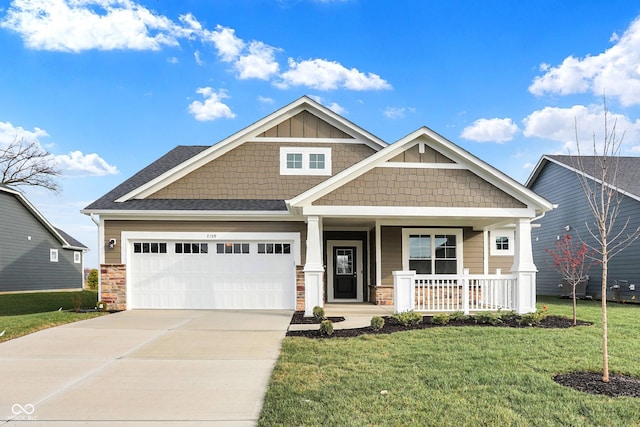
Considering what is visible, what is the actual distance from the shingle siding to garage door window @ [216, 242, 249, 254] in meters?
13.2

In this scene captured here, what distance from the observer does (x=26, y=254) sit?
26.2 metres

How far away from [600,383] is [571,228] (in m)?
17.8

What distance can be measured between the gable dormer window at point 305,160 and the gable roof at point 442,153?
3.50 meters

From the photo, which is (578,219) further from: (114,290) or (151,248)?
(114,290)

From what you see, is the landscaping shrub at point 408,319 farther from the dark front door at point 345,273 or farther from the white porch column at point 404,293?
the dark front door at point 345,273

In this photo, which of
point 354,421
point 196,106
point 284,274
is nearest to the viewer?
point 354,421

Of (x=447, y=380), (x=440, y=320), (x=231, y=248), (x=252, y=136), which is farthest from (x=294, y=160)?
(x=447, y=380)

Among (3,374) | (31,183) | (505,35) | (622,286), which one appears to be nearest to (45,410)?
(3,374)

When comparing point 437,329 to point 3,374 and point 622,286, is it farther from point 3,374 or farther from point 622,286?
point 622,286

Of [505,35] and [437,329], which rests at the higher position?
[505,35]

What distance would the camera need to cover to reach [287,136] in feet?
50.5

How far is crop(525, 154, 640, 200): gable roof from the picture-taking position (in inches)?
727

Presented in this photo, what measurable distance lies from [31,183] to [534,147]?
34.5m

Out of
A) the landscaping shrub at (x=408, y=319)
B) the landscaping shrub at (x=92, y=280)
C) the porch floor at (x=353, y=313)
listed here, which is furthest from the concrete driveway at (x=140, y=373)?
the landscaping shrub at (x=92, y=280)
